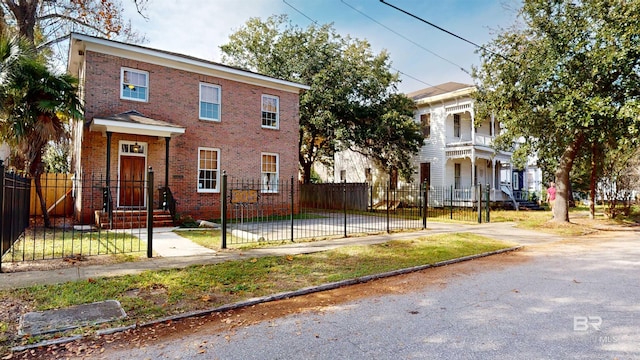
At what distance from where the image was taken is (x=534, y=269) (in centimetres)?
741

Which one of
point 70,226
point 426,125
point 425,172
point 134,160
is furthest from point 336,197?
point 70,226

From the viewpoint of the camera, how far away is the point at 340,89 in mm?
21219

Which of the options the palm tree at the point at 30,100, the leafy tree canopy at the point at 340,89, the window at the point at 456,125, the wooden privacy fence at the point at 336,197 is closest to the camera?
the palm tree at the point at 30,100

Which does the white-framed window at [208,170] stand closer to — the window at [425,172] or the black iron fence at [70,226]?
the black iron fence at [70,226]

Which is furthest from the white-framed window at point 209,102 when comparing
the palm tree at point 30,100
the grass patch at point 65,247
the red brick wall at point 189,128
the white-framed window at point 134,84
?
the grass patch at point 65,247

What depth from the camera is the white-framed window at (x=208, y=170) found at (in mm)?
15469

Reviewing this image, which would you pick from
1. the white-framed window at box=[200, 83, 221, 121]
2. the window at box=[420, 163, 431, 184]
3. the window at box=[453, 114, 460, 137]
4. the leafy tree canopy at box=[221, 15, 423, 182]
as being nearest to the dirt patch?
the white-framed window at box=[200, 83, 221, 121]

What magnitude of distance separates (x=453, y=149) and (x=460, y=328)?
21.1 metres

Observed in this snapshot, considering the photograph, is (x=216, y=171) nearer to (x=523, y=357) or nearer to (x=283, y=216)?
(x=283, y=216)

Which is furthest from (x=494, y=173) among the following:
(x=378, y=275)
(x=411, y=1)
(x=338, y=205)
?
(x=378, y=275)

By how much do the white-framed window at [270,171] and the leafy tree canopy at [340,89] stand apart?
4760mm

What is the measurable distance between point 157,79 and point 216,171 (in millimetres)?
4341

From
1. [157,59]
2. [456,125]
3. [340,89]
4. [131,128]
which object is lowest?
[131,128]

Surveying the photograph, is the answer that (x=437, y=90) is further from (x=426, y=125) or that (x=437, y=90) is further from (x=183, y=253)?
(x=183, y=253)
